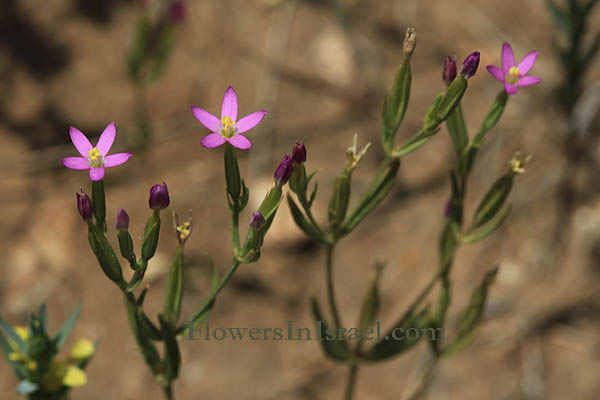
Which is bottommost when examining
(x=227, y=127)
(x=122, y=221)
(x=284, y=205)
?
(x=284, y=205)

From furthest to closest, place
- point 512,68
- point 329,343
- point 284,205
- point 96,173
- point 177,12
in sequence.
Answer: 1. point 284,205
2. point 177,12
3. point 329,343
4. point 512,68
5. point 96,173

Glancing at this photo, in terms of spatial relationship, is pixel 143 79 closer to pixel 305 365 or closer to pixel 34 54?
pixel 34 54

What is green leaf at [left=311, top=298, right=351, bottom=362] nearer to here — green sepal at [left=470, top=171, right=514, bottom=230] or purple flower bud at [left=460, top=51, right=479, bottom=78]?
green sepal at [left=470, top=171, right=514, bottom=230]

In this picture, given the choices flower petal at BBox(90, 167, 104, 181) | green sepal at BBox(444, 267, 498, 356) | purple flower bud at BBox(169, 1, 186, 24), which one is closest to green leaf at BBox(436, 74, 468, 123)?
green sepal at BBox(444, 267, 498, 356)

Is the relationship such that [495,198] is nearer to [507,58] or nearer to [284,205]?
[507,58]

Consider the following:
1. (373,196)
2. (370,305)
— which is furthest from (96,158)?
(370,305)

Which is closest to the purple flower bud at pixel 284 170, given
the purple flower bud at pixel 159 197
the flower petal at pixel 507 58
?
the purple flower bud at pixel 159 197
